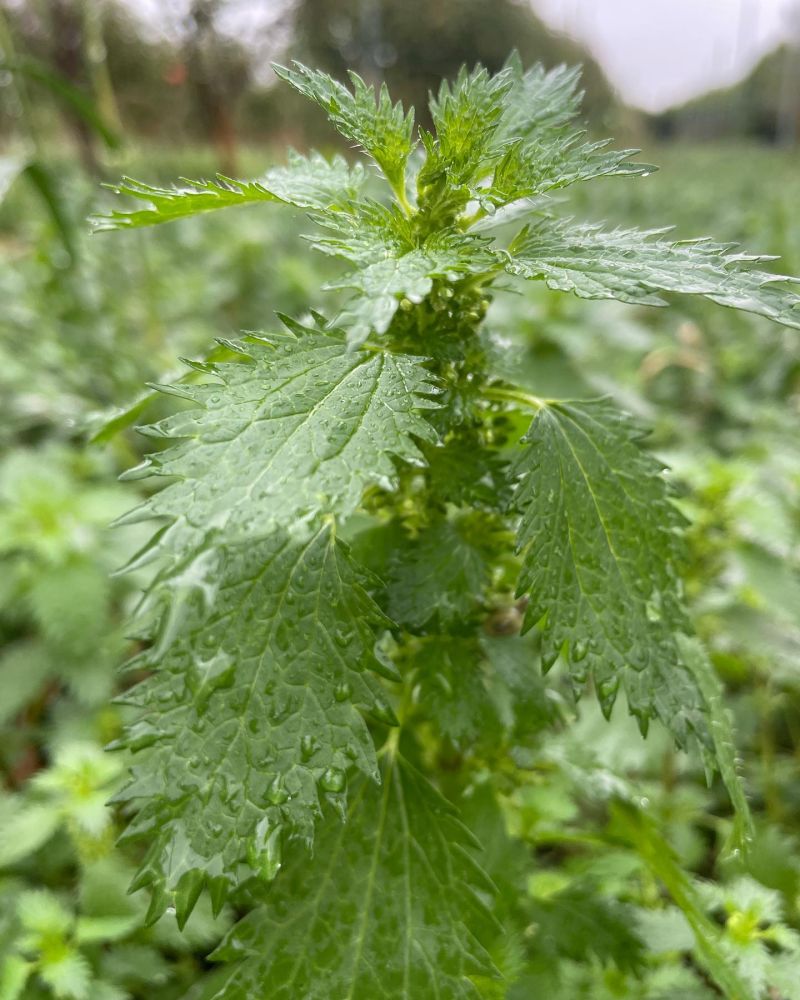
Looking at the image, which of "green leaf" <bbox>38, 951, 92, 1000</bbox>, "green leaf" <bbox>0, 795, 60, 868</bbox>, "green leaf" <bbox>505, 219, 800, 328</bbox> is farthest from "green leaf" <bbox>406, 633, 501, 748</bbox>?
"green leaf" <bbox>0, 795, 60, 868</bbox>

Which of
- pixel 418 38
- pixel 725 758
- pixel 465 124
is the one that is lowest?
pixel 725 758

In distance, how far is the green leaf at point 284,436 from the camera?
0.45m

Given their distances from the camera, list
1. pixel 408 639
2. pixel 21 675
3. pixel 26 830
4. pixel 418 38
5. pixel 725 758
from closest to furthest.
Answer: pixel 725 758 < pixel 408 639 < pixel 26 830 < pixel 21 675 < pixel 418 38

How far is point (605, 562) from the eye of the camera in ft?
1.95

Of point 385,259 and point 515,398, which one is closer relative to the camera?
point 385,259

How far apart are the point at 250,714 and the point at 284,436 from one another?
21cm

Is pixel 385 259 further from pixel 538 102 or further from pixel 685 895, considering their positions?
pixel 685 895

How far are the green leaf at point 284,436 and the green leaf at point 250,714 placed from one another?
0.08 meters

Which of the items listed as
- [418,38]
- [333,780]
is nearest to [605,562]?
[333,780]

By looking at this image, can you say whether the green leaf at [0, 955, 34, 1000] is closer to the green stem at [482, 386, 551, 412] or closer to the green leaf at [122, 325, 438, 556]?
the green leaf at [122, 325, 438, 556]

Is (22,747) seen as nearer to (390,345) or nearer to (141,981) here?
(141,981)

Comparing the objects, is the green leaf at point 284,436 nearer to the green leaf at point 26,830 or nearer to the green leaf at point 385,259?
the green leaf at point 385,259

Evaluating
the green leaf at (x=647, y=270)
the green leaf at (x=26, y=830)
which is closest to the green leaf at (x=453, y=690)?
the green leaf at (x=647, y=270)

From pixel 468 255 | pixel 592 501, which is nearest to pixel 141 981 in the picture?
pixel 592 501
